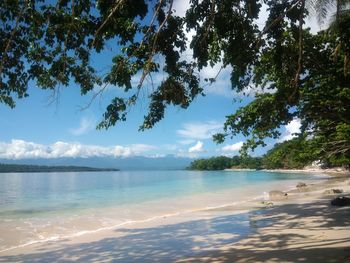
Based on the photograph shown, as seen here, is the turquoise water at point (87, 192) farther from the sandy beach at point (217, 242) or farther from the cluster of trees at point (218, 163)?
the cluster of trees at point (218, 163)

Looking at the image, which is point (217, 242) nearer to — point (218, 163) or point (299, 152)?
point (299, 152)

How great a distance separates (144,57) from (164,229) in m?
8.57

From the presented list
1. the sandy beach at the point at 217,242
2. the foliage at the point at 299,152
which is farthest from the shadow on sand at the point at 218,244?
the foliage at the point at 299,152

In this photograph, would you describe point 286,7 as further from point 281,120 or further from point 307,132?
point 307,132

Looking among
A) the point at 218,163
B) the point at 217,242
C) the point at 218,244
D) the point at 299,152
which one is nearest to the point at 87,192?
the point at 299,152

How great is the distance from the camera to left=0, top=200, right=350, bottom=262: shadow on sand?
7.48 metres

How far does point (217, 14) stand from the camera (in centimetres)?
528

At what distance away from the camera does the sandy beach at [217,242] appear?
7.63 meters

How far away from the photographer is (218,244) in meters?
9.38

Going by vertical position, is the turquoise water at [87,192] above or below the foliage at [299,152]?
below

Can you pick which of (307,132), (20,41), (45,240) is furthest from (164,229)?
(20,41)

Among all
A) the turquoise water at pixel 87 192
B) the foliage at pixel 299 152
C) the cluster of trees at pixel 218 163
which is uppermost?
the cluster of trees at pixel 218 163

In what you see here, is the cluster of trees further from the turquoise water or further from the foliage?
the foliage

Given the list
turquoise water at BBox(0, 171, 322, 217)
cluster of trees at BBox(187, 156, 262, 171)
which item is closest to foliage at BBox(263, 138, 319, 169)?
turquoise water at BBox(0, 171, 322, 217)
